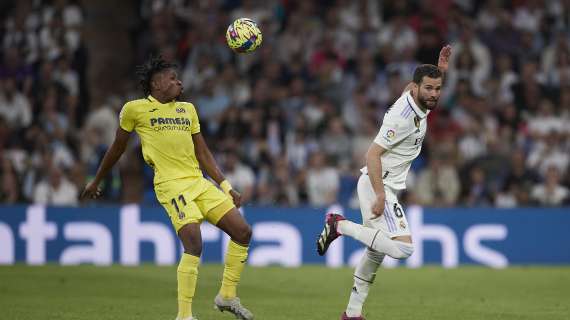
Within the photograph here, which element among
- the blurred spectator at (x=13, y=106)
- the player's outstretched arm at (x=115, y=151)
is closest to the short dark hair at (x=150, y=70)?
the player's outstretched arm at (x=115, y=151)

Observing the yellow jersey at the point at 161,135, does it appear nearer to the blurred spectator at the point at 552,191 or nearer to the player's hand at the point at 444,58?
the player's hand at the point at 444,58

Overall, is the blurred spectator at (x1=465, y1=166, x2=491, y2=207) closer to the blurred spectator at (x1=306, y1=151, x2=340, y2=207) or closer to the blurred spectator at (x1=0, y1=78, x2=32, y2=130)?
the blurred spectator at (x1=306, y1=151, x2=340, y2=207)

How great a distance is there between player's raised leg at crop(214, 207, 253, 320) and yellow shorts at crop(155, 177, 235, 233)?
0.31 ft

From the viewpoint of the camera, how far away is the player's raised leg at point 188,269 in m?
9.78

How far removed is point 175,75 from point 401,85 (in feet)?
35.4

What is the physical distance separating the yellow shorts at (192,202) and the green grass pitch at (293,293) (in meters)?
1.21

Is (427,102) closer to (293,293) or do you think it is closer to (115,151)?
(115,151)

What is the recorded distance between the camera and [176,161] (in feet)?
33.8

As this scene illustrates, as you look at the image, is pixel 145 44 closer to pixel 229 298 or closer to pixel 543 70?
pixel 543 70

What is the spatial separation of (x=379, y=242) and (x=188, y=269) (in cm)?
174

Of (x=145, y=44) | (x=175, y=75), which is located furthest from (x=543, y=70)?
(x=175, y=75)

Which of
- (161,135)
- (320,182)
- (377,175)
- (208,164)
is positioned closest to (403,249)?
(377,175)

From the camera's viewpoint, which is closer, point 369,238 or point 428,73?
point 369,238

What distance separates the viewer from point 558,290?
1413 centimetres
